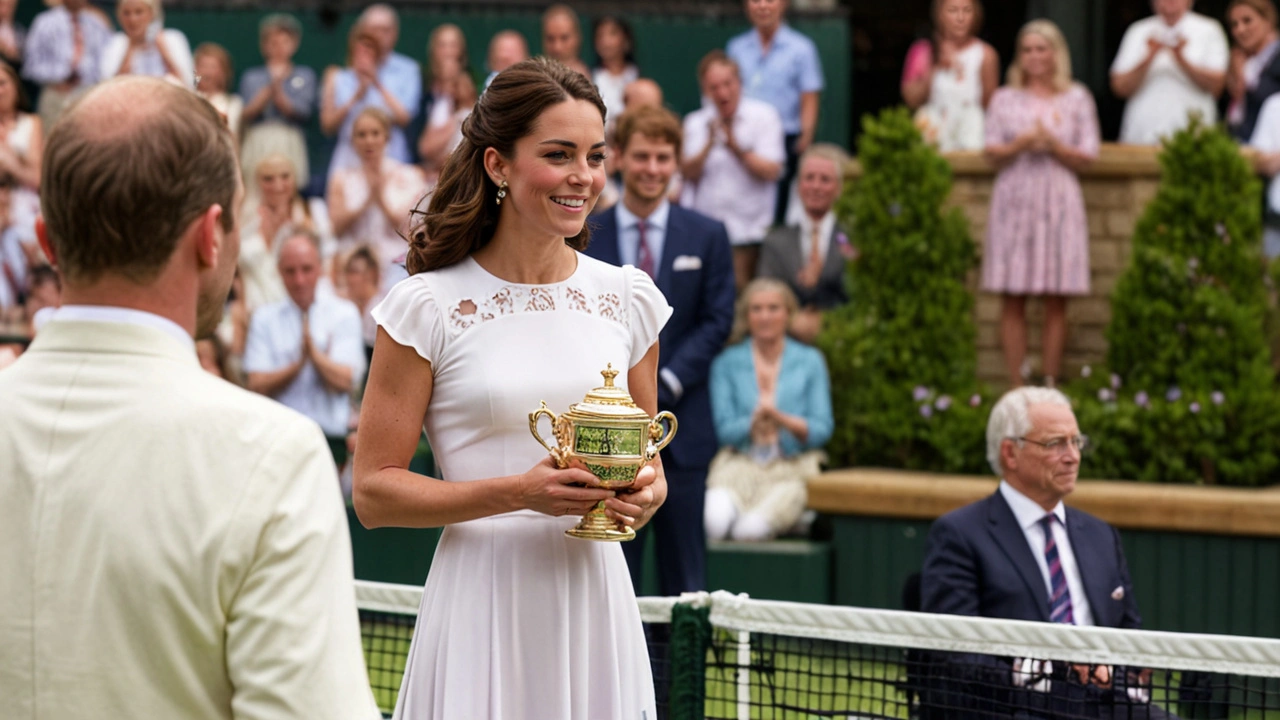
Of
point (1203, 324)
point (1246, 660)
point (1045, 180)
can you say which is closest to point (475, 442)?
point (1246, 660)

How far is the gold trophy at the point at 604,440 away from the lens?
3432mm

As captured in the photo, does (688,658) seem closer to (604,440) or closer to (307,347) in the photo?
(604,440)

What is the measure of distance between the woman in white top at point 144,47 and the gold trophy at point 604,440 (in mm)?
9517

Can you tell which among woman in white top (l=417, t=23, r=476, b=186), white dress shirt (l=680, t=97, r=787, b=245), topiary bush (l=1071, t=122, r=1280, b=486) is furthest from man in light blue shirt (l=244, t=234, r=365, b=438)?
topiary bush (l=1071, t=122, r=1280, b=486)

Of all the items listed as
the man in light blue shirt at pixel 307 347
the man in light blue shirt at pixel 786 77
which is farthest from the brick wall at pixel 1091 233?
the man in light blue shirt at pixel 307 347

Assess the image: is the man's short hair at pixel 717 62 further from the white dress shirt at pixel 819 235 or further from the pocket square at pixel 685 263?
the pocket square at pixel 685 263

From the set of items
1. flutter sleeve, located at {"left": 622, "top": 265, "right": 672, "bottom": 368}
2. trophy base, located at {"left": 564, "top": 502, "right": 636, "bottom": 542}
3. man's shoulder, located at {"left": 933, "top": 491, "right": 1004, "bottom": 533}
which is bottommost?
man's shoulder, located at {"left": 933, "top": 491, "right": 1004, "bottom": 533}

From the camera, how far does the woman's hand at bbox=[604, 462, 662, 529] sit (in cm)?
347

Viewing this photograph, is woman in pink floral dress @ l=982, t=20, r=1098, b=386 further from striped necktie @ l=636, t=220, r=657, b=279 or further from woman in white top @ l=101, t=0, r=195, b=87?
woman in white top @ l=101, t=0, r=195, b=87

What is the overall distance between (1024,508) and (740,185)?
17.1 feet

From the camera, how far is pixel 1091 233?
433 inches

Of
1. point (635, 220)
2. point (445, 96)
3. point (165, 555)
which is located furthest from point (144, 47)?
point (165, 555)

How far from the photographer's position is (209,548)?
200cm

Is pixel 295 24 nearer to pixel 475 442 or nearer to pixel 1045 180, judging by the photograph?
pixel 1045 180
